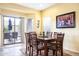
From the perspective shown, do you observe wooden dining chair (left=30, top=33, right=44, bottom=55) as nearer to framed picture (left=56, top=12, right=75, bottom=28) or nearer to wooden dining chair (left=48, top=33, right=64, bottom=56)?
wooden dining chair (left=48, top=33, right=64, bottom=56)

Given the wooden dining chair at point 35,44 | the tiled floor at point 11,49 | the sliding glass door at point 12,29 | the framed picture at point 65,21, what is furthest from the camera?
the wooden dining chair at point 35,44

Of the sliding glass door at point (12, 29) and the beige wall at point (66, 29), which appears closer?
the sliding glass door at point (12, 29)

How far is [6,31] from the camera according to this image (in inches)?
103

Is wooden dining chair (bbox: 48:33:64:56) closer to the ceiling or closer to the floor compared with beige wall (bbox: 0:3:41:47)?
closer to the floor

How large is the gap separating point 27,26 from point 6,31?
52cm

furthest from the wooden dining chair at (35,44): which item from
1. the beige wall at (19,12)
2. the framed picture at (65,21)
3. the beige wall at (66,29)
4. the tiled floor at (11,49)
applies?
the framed picture at (65,21)

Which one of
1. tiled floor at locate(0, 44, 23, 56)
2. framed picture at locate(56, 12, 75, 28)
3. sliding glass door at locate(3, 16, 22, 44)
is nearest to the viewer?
sliding glass door at locate(3, 16, 22, 44)

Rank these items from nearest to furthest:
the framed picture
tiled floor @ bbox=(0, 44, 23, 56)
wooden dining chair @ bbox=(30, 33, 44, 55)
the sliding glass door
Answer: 1. the sliding glass door
2. tiled floor @ bbox=(0, 44, 23, 56)
3. the framed picture
4. wooden dining chair @ bbox=(30, 33, 44, 55)

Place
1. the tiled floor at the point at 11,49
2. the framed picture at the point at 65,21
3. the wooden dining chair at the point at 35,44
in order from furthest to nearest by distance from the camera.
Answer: the wooden dining chair at the point at 35,44 < the framed picture at the point at 65,21 < the tiled floor at the point at 11,49

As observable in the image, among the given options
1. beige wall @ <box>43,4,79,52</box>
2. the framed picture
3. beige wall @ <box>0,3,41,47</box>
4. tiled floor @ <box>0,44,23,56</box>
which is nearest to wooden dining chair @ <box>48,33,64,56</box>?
beige wall @ <box>43,4,79,52</box>

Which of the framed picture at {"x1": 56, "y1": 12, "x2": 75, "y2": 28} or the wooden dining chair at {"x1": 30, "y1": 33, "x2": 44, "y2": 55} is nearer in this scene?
the framed picture at {"x1": 56, "y1": 12, "x2": 75, "y2": 28}

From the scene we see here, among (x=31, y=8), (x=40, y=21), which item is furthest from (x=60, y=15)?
(x=31, y=8)

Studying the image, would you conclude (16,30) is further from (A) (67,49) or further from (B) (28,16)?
(A) (67,49)

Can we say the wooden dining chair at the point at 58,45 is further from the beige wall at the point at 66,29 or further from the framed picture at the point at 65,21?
the framed picture at the point at 65,21
